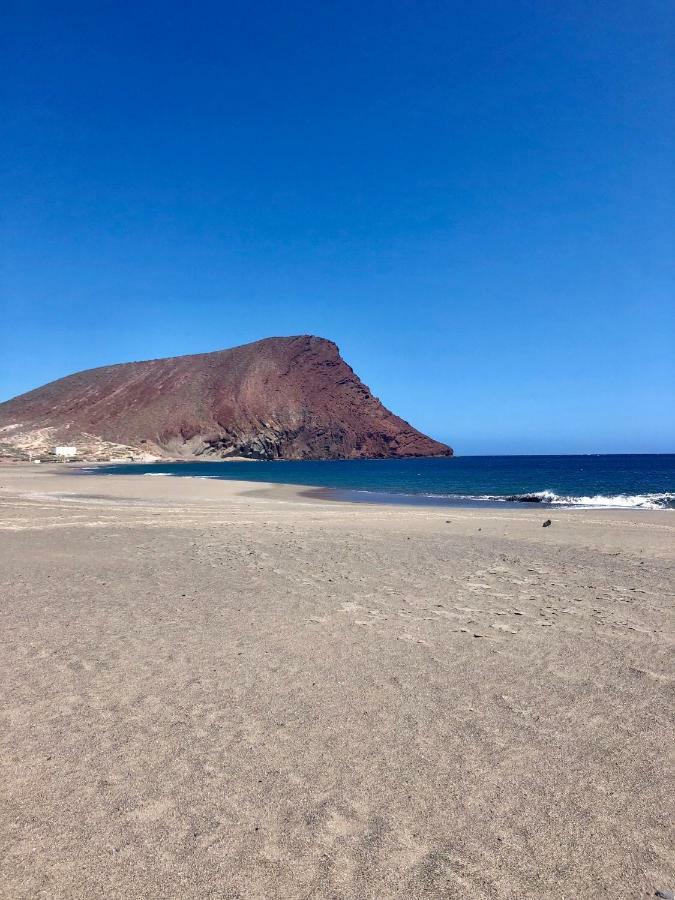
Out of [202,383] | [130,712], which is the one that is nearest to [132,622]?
[130,712]

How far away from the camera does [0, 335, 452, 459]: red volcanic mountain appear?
5556 inches

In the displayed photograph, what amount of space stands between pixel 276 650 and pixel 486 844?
10.8ft

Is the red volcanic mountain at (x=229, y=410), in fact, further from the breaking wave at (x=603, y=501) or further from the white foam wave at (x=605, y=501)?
the white foam wave at (x=605, y=501)

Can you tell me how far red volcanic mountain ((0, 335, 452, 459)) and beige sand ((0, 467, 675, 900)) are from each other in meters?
124

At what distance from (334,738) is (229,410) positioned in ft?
483

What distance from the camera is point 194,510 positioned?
22328 mm

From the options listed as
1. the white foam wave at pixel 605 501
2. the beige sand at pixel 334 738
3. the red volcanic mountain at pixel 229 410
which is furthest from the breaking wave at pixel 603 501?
the red volcanic mountain at pixel 229 410

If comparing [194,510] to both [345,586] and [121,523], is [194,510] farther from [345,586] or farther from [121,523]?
[345,586]

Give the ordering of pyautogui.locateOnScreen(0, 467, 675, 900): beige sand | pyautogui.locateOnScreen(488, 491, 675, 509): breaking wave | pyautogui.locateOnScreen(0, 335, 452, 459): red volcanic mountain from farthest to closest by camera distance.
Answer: pyautogui.locateOnScreen(0, 335, 452, 459): red volcanic mountain
pyautogui.locateOnScreen(488, 491, 675, 509): breaking wave
pyautogui.locateOnScreen(0, 467, 675, 900): beige sand

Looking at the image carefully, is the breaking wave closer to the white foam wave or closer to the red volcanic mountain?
the white foam wave

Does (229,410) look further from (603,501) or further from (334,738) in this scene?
(334,738)

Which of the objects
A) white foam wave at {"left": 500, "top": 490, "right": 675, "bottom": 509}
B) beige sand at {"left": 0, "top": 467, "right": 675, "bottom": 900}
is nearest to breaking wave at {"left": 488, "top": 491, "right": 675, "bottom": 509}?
white foam wave at {"left": 500, "top": 490, "right": 675, "bottom": 509}

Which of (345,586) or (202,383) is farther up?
(202,383)

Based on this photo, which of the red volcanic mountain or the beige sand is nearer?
the beige sand
